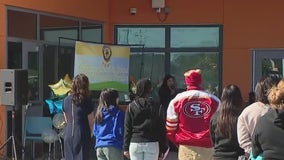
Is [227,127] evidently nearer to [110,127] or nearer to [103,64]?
[110,127]

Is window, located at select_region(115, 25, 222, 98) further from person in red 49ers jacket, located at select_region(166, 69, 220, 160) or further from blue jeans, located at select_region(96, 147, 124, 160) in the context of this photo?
person in red 49ers jacket, located at select_region(166, 69, 220, 160)

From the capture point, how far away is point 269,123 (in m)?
4.28

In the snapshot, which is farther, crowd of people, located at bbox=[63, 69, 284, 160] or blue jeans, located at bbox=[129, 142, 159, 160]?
blue jeans, located at bbox=[129, 142, 159, 160]

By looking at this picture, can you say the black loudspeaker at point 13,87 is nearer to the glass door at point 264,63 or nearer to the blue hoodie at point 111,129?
the blue hoodie at point 111,129

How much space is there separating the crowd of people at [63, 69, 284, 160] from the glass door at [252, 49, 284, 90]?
7022 mm

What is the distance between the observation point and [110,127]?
22.3ft

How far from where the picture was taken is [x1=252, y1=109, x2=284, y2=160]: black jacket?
4.23m

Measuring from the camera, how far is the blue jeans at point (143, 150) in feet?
21.1

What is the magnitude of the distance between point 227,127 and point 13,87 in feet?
17.6

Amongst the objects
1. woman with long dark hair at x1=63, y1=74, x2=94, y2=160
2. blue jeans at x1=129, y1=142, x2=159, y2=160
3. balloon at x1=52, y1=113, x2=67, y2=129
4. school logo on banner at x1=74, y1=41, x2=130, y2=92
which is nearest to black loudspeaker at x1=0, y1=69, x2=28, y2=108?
balloon at x1=52, y1=113, x2=67, y2=129

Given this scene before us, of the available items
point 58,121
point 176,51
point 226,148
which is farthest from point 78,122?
point 176,51

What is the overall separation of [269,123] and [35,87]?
7.98 meters

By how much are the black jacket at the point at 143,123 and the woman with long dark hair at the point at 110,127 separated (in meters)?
0.24

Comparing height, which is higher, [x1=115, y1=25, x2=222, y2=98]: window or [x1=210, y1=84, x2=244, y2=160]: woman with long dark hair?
[x1=115, y1=25, x2=222, y2=98]: window
